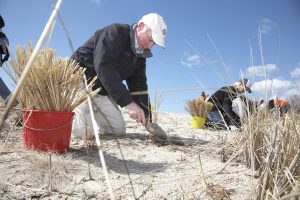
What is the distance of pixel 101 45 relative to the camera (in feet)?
8.37

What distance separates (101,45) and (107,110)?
32.9 inches

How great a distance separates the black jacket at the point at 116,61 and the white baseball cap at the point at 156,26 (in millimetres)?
183

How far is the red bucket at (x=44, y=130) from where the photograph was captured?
5.82 ft

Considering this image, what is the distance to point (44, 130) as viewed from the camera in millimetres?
1771

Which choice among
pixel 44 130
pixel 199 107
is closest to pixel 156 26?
pixel 44 130

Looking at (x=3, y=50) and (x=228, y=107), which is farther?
(x=228, y=107)

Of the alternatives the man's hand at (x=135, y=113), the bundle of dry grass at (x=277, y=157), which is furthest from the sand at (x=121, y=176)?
the man's hand at (x=135, y=113)

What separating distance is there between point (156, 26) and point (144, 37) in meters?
0.16

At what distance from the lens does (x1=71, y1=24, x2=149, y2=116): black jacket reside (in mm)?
2498

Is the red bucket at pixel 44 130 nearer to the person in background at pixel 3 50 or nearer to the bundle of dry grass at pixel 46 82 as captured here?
the bundle of dry grass at pixel 46 82

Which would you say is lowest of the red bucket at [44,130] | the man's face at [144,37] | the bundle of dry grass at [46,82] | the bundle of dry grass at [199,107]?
the bundle of dry grass at [199,107]

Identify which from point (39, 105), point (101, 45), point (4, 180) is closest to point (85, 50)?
point (101, 45)

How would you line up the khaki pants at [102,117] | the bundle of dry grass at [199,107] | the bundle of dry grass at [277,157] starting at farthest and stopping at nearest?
the bundle of dry grass at [199,107] → the khaki pants at [102,117] → the bundle of dry grass at [277,157]

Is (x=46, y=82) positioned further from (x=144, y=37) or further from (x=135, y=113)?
(x=144, y=37)
